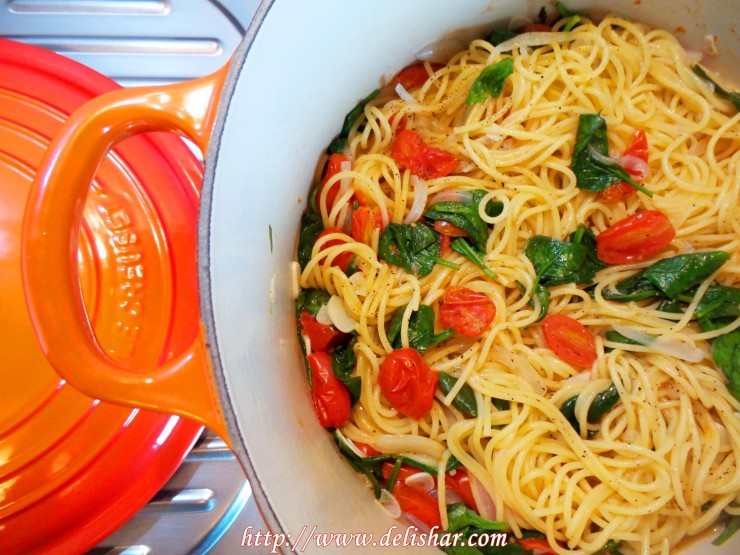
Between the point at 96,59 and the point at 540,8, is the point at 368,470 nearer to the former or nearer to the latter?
the point at 540,8

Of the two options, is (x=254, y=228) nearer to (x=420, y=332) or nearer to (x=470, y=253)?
(x=420, y=332)

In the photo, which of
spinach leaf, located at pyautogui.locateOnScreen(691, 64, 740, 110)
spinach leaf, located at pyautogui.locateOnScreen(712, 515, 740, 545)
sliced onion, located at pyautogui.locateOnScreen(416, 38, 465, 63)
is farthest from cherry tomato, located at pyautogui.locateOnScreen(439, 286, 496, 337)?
spinach leaf, located at pyautogui.locateOnScreen(691, 64, 740, 110)

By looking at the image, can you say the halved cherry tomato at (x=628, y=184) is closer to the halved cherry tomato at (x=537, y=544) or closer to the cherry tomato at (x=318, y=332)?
the cherry tomato at (x=318, y=332)

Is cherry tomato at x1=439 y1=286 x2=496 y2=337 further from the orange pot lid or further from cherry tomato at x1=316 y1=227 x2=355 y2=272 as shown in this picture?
the orange pot lid

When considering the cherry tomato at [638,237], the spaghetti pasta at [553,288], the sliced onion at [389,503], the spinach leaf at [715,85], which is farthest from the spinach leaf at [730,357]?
the sliced onion at [389,503]

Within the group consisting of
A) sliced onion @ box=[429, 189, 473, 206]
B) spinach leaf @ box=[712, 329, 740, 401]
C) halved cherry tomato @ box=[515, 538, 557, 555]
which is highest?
sliced onion @ box=[429, 189, 473, 206]
